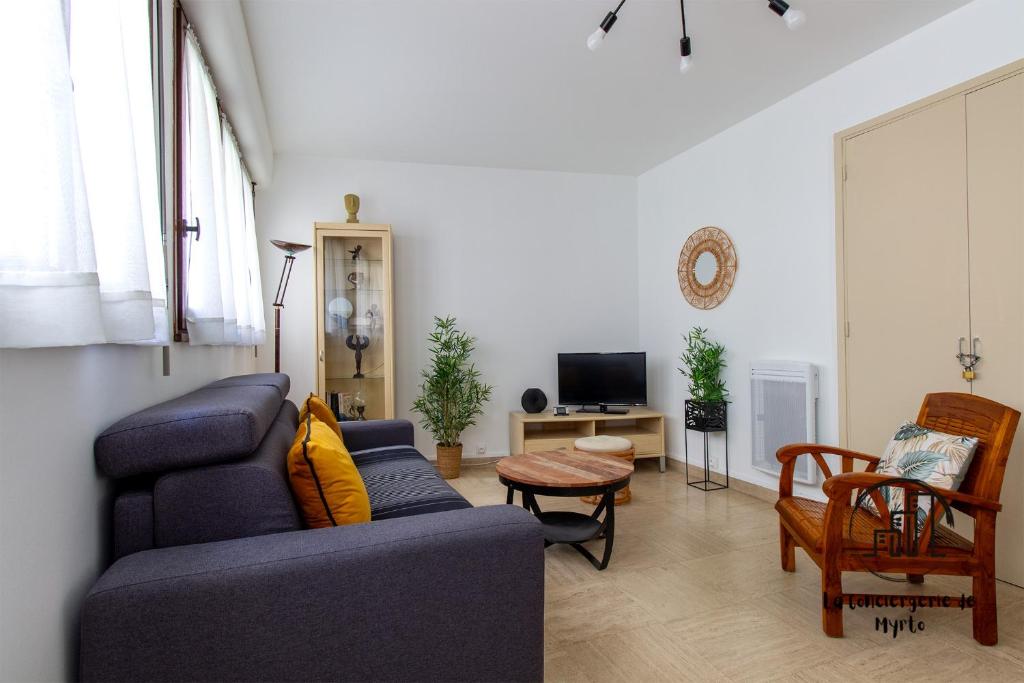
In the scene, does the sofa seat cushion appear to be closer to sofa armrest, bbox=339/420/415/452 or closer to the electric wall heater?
sofa armrest, bbox=339/420/415/452

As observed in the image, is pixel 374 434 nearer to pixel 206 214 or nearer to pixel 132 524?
pixel 206 214

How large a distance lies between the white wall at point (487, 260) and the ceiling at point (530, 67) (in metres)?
0.43

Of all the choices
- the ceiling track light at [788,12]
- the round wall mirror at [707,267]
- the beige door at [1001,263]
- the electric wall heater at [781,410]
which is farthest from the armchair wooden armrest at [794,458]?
the round wall mirror at [707,267]

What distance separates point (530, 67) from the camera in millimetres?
3355

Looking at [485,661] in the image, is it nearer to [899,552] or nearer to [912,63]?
[899,552]

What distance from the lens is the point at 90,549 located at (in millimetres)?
1347

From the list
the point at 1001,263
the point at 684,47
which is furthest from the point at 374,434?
the point at 1001,263

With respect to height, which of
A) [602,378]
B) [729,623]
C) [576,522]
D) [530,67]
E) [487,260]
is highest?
[530,67]

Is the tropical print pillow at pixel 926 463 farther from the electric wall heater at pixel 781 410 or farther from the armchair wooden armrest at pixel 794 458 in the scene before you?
the electric wall heater at pixel 781 410

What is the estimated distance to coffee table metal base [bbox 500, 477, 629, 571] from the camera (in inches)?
108

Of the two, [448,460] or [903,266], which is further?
[448,460]

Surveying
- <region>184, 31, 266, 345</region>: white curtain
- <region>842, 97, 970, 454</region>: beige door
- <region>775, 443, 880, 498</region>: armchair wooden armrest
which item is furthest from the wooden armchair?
<region>184, 31, 266, 345</region>: white curtain

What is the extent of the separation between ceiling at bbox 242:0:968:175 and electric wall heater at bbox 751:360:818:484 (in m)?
1.82

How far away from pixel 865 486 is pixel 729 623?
2.43 ft
